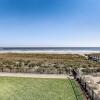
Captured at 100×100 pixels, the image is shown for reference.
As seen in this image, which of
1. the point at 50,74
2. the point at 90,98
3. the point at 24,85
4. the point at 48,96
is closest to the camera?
the point at 90,98

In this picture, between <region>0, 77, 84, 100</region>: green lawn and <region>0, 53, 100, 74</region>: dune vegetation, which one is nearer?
<region>0, 77, 84, 100</region>: green lawn

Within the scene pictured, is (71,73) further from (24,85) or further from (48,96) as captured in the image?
(48,96)

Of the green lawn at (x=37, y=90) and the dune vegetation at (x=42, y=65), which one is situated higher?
the dune vegetation at (x=42, y=65)

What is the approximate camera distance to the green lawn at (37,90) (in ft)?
51.4

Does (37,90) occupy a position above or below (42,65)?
below

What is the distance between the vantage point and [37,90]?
17891 mm

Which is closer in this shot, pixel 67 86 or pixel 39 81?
pixel 67 86

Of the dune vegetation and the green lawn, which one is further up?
the dune vegetation

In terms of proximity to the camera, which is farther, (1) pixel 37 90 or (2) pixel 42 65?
(2) pixel 42 65

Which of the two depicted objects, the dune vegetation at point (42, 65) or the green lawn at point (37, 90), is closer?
the green lawn at point (37, 90)

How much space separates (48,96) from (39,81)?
6.11m

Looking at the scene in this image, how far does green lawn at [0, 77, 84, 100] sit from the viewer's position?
15.7m

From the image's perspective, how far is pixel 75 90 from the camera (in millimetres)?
18172

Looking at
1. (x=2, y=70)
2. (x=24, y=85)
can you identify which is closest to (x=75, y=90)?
(x=24, y=85)
